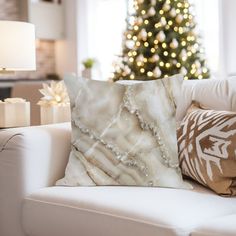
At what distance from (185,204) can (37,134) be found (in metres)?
0.80

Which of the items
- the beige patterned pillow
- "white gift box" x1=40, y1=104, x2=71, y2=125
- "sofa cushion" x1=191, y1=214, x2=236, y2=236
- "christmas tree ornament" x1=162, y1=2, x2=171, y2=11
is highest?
"christmas tree ornament" x1=162, y1=2, x2=171, y2=11

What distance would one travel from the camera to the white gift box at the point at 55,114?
2.94 meters

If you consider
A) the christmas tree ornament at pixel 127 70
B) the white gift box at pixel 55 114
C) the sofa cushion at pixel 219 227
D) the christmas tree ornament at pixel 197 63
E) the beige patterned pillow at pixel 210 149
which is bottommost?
the sofa cushion at pixel 219 227

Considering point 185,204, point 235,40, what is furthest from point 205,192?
point 235,40

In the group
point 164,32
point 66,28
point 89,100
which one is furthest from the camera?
point 66,28

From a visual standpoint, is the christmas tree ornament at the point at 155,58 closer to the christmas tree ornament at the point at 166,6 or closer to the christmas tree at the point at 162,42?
the christmas tree at the point at 162,42

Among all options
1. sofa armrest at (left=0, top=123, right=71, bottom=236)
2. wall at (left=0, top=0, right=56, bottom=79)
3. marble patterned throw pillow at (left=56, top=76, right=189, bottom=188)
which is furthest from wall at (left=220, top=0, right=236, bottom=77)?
sofa armrest at (left=0, top=123, right=71, bottom=236)

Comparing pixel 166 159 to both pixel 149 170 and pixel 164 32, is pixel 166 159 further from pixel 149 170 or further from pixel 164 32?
pixel 164 32

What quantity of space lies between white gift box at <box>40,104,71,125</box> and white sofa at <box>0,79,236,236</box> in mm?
463

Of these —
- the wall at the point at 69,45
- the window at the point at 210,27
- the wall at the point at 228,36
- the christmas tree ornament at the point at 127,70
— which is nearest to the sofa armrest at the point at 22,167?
the christmas tree ornament at the point at 127,70

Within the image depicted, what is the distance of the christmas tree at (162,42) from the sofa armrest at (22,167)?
7.75 ft

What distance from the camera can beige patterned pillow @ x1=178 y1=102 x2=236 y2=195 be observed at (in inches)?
78.7

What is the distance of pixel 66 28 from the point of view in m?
8.11

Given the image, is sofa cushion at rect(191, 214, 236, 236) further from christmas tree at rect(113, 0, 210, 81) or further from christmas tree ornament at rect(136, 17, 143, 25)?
christmas tree ornament at rect(136, 17, 143, 25)
